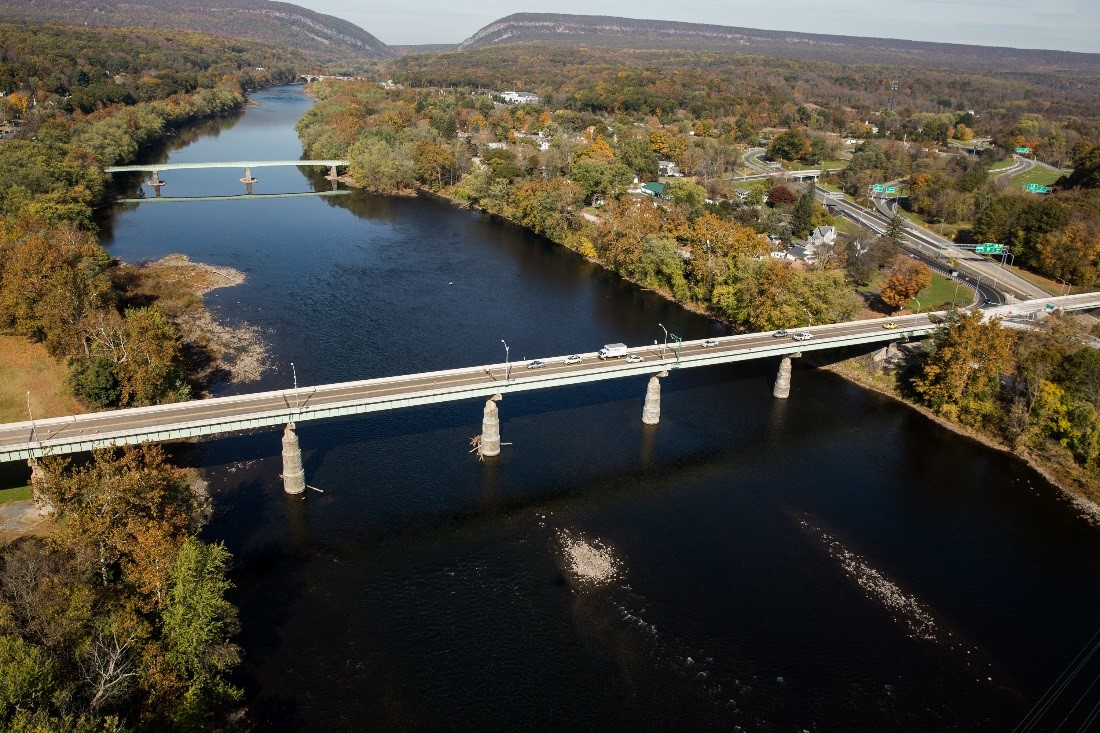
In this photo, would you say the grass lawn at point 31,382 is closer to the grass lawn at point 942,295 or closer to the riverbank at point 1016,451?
the riverbank at point 1016,451

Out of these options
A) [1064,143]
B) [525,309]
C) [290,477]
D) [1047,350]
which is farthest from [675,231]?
[1064,143]

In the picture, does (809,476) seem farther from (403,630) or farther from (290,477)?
(290,477)

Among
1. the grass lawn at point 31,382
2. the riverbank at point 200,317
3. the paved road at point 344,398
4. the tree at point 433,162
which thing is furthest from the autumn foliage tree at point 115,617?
the tree at point 433,162

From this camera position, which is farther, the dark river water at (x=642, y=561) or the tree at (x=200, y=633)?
the dark river water at (x=642, y=561)

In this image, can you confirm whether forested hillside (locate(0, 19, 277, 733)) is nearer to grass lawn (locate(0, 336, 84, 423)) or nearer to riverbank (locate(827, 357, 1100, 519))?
grass lawn (locate(0, 336, 84, 423))

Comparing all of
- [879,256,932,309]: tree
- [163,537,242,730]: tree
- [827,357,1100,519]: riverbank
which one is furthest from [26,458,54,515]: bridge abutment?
[879,256,932,309]: tree

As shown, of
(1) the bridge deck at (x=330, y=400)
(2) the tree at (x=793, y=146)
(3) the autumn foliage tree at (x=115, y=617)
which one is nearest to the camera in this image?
(3) the autumn foliage tree at (x=115, y=617)

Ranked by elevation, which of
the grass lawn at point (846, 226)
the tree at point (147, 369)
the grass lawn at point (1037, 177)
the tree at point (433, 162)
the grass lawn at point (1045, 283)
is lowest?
the tree at point (147, 369)
